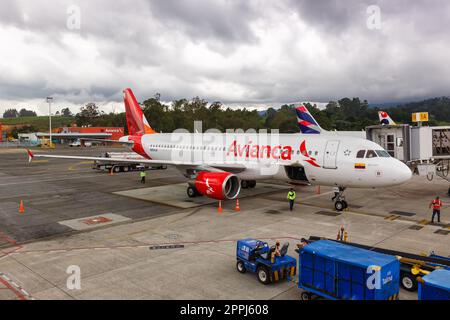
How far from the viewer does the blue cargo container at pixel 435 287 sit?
797 centimetres

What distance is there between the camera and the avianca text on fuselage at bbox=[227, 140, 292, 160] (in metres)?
23.0

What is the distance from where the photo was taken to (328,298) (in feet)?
31.8

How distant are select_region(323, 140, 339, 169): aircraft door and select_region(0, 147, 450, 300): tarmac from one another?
2919 mm

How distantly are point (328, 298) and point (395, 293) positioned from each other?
6.07ft

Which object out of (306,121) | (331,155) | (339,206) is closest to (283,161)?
(331,155)

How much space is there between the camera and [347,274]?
9.38 meters

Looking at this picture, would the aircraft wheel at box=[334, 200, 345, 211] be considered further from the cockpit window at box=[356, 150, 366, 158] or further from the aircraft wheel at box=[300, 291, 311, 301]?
the aircraft wheel at box=[300, 291, 311, 301]

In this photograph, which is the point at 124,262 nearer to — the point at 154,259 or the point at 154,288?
the point at 154,259

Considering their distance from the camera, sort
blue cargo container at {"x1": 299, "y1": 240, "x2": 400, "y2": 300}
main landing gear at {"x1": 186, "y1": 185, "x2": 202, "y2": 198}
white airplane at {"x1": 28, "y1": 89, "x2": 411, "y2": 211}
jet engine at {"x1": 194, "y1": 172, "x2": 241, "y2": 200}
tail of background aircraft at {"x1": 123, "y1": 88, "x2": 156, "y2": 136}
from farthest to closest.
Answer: tail of background aircraft at {"x1": 123, "y1": 88, "x2": 156, "y2": 136} → main landing gear at {"x1": 186, "y1": 185, "x2": 202, "y2": 198} → jet engine at {"x1": 194, "y1": 172, "x2": 241, "y2": 200} → white airplane at {"x1": 28, "y1": 89, "x2": 411, "y2": 211} → blue cargo container at {"x1": 299, "y1": 240, "x2": 400, "y2": 300}

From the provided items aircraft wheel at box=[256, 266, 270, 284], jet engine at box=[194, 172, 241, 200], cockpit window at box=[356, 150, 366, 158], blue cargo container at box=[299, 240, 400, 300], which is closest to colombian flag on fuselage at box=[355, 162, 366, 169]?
cockpit window at box=[356, 150, 366, 158]

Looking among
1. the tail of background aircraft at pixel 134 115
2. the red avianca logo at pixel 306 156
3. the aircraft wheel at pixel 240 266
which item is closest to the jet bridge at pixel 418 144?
the red avianca logo at pixel 306 156

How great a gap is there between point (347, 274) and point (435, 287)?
79.8 inches

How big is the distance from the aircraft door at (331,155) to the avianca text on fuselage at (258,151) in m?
2.47

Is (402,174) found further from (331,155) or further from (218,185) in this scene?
(218,185)
